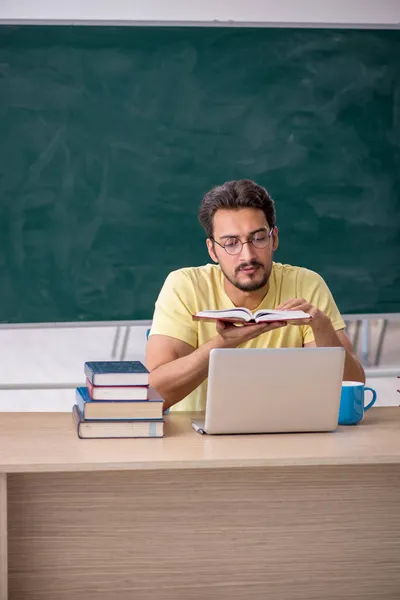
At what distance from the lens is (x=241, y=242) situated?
2.45 m

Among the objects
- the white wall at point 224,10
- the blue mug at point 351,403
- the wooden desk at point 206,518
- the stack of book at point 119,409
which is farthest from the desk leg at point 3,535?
the white wall at point 224,10

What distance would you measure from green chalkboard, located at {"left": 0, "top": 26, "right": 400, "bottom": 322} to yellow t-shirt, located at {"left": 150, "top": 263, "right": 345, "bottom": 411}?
6.90ft

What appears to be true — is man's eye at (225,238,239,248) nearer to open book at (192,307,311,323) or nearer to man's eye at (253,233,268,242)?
man's eye at (253,233,268,242)

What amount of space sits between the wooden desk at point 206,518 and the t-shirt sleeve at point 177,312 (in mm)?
512

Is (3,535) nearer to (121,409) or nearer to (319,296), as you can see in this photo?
(121,409)

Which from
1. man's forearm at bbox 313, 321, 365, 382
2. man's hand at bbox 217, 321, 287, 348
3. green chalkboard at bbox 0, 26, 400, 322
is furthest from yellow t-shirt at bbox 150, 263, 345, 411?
green chalkboard at bbox 0, 26, 400, 322

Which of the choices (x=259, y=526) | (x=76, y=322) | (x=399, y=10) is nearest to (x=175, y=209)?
(x=76, y=322)

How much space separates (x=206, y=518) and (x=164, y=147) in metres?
3.04

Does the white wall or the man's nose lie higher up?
the white wall

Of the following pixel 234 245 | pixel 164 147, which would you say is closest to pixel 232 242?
pixel 234 245

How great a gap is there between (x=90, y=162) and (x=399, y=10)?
198 cm

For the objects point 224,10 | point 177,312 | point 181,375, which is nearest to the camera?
point 181,375

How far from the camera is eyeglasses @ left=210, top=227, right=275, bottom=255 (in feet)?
8.02

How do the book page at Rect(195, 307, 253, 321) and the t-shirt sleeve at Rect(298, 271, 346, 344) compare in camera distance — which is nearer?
the book page at Rect(195, 307, 253, 321)
